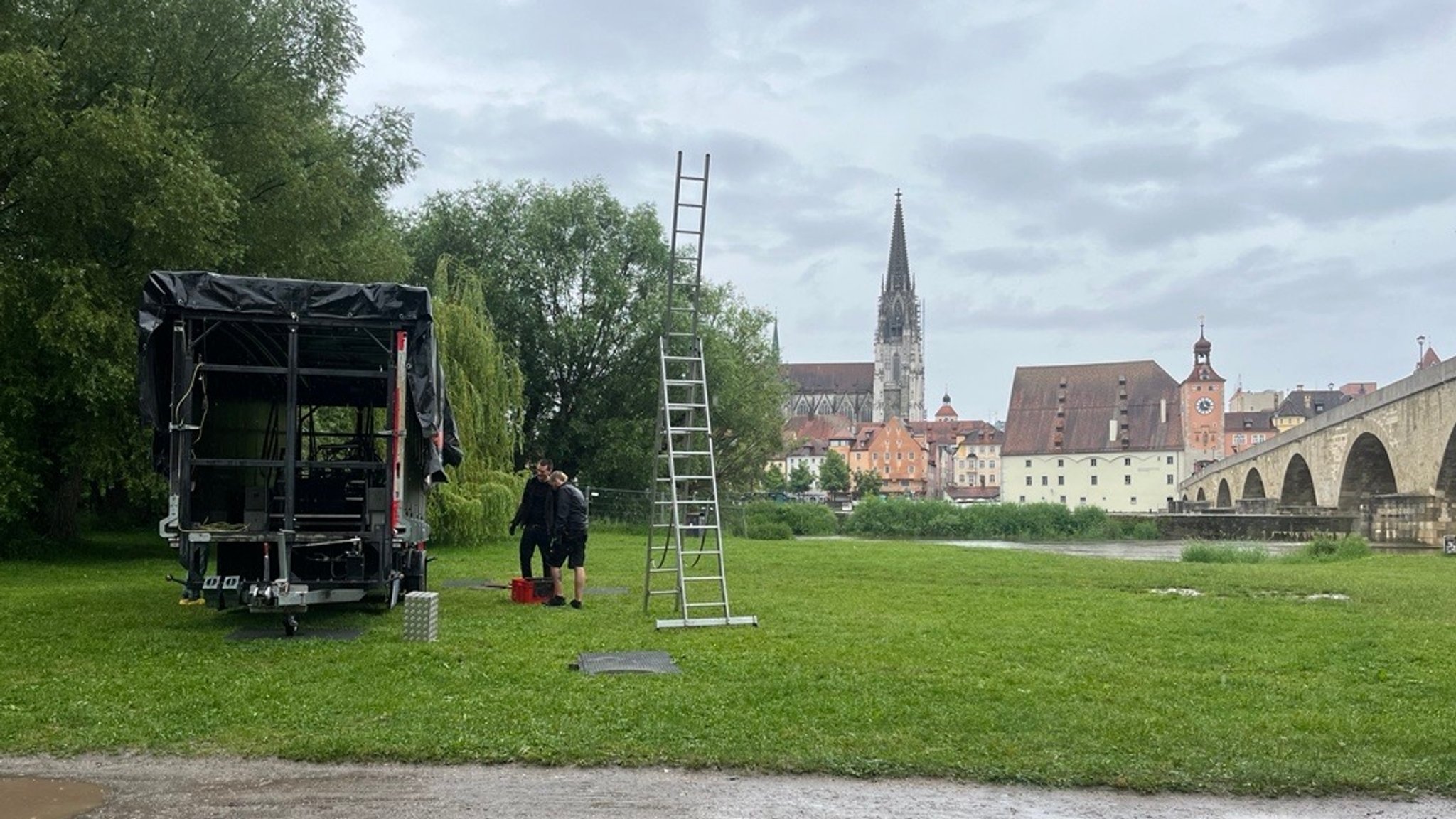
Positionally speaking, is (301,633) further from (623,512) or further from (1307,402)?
(1307,402)

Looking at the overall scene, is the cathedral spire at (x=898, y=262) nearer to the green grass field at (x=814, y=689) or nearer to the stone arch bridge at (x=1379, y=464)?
the stone arch bridge at (x=1379, y=464)

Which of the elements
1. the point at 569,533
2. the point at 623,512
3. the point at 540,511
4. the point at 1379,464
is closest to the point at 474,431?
the point at 540,511

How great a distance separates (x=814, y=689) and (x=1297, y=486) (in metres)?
61.5

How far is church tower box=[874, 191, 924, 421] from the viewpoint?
186 metres

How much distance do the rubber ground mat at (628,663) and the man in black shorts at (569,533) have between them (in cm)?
390

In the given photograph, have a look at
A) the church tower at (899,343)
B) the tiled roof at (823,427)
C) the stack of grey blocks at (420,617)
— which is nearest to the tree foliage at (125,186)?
the stack of grey blocks at (420,617)

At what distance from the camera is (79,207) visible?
20531 millimetres

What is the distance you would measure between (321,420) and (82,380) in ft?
15.2

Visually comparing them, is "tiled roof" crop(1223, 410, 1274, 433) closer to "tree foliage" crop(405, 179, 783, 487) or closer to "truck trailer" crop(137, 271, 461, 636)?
"tree foliage" crop(405, 179, 783, 487)

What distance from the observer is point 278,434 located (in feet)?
45.6

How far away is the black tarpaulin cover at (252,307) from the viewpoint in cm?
1104

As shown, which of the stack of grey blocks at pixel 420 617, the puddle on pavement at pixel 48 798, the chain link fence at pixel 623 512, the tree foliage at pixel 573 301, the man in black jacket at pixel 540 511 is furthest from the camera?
the tree foliage at pixel 573 301

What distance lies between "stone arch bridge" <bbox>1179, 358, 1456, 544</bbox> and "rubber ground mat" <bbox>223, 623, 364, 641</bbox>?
36.1m

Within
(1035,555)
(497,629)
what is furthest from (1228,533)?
(497,629)
